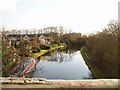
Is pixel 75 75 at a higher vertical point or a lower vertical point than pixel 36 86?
lower

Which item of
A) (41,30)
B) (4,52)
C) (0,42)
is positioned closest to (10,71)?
(4,52)

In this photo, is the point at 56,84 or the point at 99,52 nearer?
the point at 56,84

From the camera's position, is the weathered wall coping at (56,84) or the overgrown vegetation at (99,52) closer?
the weathered wall coping at (56,84)

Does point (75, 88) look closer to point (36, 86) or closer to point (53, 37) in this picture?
point (36, 86)

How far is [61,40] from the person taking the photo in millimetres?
25609

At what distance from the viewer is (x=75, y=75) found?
8.06m

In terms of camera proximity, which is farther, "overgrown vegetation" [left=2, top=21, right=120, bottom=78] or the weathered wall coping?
"overgrown vegetation" [left=2, top=21, right=120, bottom=78]

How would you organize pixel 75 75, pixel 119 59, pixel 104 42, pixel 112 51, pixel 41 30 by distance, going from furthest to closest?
pixel 41 30, pixel 75 75, pixel 104 42, pixel 112 51, pixel 119 59

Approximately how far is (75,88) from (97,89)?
0.14 meters

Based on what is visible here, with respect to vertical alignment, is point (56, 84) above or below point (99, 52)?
above

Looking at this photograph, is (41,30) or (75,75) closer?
(75,75)

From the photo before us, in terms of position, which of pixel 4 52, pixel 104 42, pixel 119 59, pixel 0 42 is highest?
pixel 0 42

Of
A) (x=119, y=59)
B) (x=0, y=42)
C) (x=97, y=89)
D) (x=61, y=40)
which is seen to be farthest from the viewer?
(x=61, y=40)

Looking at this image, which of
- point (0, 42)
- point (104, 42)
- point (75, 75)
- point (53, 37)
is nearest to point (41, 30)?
point (53, 37)
